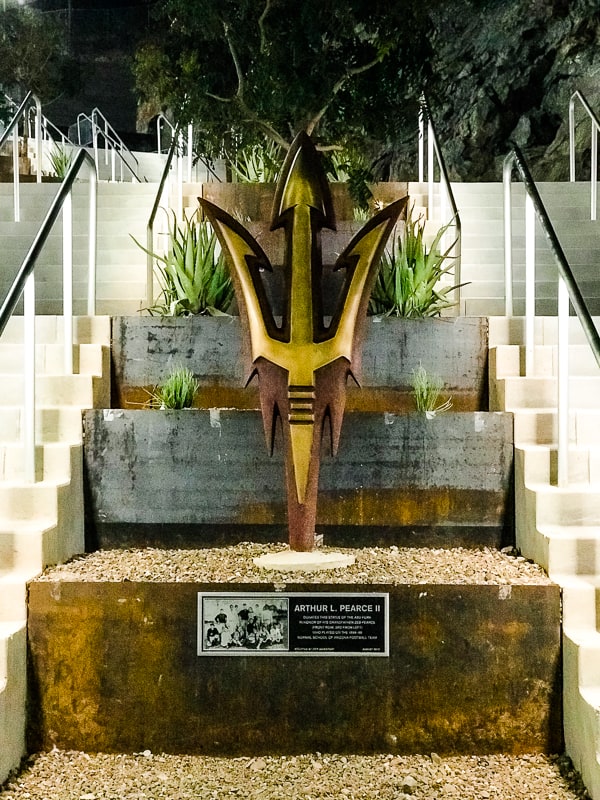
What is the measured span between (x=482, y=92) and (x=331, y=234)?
8365 millimetres

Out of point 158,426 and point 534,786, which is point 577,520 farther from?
point 158,426

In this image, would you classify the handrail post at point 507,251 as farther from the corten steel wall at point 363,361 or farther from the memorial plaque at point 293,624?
the memorial plaque at point 293,624

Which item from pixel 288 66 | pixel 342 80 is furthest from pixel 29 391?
pixel 342 80

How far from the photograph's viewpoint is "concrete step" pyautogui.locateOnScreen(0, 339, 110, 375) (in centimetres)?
471

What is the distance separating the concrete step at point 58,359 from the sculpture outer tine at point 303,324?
4.56 ft

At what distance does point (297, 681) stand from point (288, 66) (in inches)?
213

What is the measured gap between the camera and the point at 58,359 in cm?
484

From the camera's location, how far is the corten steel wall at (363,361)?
479 centimetres

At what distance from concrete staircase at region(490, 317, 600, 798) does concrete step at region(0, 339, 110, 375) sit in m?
2.23

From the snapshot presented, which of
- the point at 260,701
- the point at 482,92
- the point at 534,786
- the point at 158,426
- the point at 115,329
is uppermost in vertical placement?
the point at 482,92

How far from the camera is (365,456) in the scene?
13.8 ft

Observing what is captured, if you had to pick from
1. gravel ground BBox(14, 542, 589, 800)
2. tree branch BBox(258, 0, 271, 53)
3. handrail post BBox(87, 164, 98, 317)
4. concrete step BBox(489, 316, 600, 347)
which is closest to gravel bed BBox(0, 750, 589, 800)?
gravel ground BBox(14, 542, 589, 800)

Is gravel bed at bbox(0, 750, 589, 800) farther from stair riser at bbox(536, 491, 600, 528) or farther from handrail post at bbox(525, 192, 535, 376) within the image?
handrail post at bbox(525, 192, 535, 376)

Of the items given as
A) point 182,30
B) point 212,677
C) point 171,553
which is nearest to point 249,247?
point 171,553
